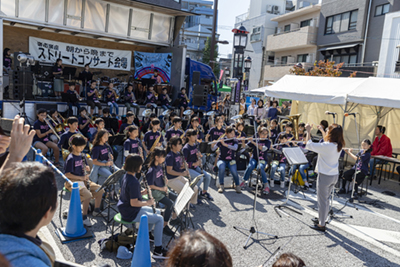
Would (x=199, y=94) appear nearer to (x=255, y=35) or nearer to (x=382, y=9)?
(x=382, y=9)

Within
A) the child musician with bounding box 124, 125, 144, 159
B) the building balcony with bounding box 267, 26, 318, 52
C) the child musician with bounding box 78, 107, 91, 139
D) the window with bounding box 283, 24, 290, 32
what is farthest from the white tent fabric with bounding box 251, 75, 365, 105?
the window with bounding box 283, 24, 290, 32

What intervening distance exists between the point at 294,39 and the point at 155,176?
1127 inches

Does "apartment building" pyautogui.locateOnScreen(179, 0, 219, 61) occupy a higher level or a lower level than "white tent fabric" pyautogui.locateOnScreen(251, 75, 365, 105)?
Result: higher

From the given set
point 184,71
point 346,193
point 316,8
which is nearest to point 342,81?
point 346,193

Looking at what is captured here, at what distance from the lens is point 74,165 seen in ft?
18.2

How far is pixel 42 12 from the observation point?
12.8 metres

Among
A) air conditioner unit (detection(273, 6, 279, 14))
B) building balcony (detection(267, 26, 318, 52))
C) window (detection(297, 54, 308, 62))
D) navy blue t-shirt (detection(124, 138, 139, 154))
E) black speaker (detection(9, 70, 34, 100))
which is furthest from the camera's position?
air conditioner unit (detection(273, 6, 279, 14))

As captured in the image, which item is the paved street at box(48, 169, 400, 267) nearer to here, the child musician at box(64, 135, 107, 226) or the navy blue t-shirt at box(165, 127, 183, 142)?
the child musician at box(64, 135, 107, 226)

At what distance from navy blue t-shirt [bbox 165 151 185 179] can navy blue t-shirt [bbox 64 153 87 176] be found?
1.73 metres

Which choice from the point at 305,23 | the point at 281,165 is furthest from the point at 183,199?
the point at 305,23

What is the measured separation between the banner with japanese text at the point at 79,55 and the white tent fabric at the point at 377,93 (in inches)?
470

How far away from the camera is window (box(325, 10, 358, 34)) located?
25.1 meters

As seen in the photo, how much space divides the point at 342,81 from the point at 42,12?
12.4 metres

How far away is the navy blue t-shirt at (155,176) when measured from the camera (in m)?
5.43
